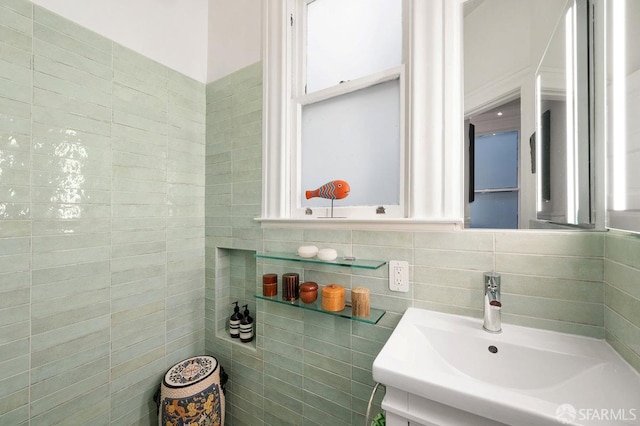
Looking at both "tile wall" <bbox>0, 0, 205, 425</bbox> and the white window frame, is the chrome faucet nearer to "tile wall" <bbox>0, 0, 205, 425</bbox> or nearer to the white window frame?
the white window frame

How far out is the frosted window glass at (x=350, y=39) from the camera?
1.17 metres

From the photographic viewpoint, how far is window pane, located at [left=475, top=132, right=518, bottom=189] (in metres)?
0.98

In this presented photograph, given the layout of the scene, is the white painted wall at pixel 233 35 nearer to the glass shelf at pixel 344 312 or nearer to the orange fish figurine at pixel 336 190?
the orange fish figurine at pixel 336 190

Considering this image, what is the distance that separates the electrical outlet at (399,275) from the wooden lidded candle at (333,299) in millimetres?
222

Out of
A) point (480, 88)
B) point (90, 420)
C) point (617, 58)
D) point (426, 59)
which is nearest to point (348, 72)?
point (426, 59)

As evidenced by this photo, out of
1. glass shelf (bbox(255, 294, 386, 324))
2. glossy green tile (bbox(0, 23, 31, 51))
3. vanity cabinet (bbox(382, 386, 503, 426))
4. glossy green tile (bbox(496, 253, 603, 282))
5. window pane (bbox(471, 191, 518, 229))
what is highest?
glossy green tile (bbox(0, 23, 31, 51))

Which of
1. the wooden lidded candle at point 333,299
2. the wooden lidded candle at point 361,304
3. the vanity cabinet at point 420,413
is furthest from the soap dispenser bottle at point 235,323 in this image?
the vanity cabinet at point 420,413

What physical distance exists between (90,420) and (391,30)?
2355 millimetres

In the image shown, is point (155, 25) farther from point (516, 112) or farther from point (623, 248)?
point (623, 248)

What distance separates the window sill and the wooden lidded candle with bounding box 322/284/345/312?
→ 0.30 m

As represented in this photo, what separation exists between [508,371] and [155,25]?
229 cm

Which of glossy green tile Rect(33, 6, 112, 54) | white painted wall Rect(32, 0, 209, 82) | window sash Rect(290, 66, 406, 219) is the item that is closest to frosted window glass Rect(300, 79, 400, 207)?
window sash Rect(290, 66, 406, 219)

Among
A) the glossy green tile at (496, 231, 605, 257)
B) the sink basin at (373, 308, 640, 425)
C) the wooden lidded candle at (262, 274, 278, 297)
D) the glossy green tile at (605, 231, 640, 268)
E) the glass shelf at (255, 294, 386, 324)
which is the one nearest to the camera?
the sink basin at (373, 308, 640, 425)

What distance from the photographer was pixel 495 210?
97cm
